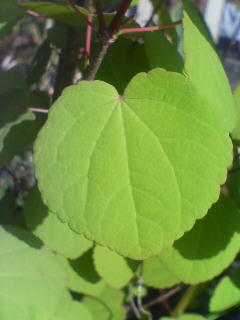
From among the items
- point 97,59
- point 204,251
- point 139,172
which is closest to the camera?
point 139,172

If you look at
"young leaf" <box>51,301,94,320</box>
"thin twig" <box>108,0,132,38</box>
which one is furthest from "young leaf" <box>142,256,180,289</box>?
"thin twig" <box>108,0,132,38</box>

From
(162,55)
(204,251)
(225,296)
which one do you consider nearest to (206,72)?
(162,55)

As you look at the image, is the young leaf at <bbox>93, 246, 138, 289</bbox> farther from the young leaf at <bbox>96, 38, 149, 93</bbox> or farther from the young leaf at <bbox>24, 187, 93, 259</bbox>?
the young leaf at <bbox>96, 38, 149, 93</bbox>

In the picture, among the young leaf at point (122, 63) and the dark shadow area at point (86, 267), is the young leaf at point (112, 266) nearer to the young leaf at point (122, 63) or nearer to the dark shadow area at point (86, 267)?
the dark shadow area at point (86, 267)

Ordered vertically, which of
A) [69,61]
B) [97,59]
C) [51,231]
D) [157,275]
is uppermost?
[97,59]

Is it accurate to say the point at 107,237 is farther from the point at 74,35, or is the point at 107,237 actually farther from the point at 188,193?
the point at 74,35

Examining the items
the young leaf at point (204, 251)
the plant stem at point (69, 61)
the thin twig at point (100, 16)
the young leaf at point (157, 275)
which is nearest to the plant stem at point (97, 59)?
the thin twig at point (100, 16)

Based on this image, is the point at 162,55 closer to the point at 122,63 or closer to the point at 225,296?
the point at 122,63

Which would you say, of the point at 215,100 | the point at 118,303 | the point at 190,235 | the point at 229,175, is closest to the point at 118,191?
the point at 215,100

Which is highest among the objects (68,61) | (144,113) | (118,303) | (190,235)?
(144,113)
